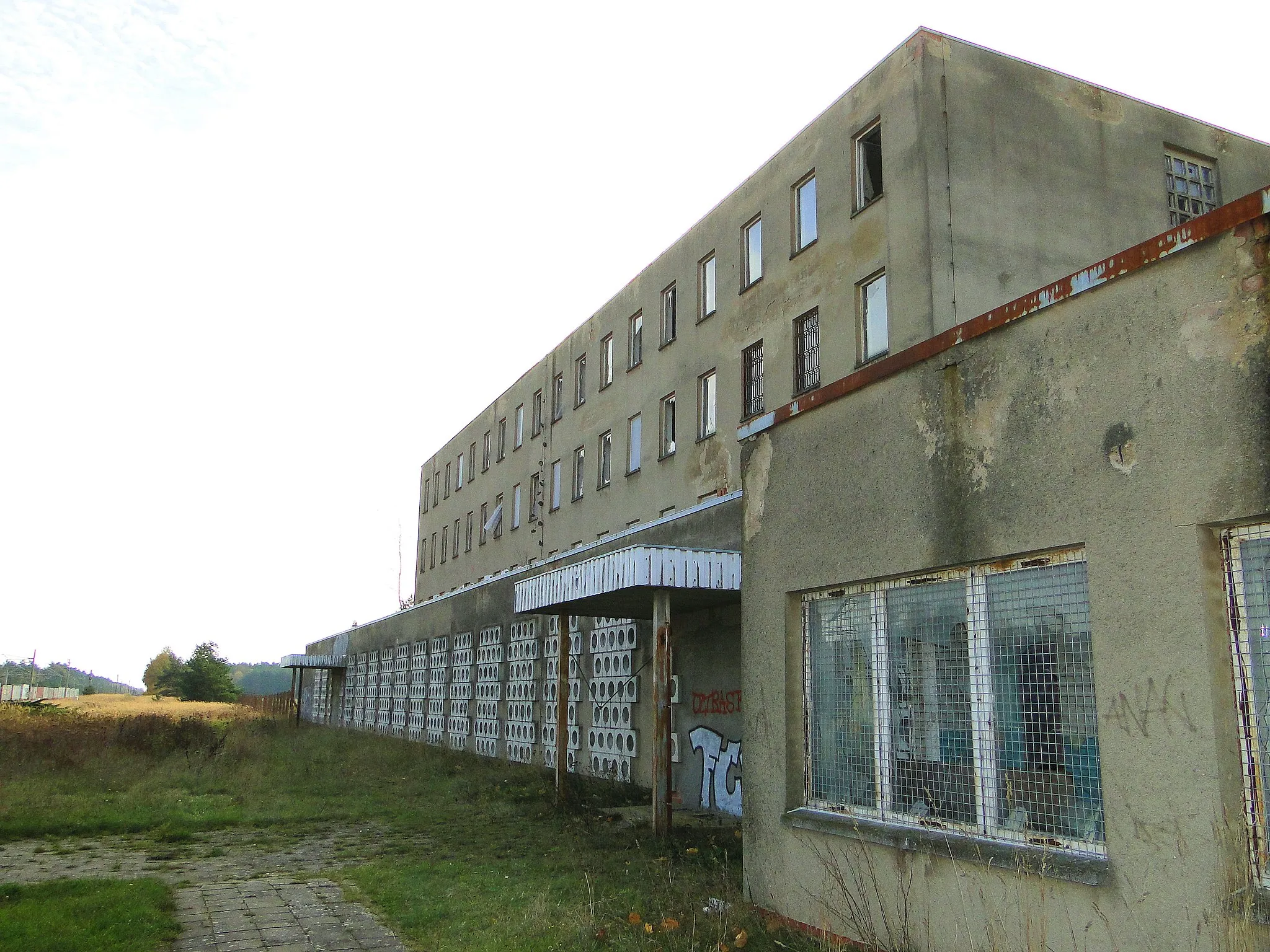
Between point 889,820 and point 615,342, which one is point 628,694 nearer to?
point 889,820

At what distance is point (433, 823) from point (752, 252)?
14.3 metres

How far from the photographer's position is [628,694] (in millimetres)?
16719

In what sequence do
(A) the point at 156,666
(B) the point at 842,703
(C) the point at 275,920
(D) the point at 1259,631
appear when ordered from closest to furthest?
(D) the point at 1259,631
(B) the point at 842,703
(C) the point at 275,920
(A) the point at 156,666

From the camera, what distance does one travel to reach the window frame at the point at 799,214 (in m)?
20.3

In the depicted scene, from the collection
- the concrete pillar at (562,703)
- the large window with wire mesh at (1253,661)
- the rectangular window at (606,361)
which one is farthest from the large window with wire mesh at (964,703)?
the rectangular window at (606,361)

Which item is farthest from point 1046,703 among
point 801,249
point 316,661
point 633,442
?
point 316,661

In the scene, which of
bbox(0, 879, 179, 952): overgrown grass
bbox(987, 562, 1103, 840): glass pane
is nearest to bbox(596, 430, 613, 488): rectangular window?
bbox(0, 879, 179, 952): overgrown grass

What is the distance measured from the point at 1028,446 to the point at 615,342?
Answer: 23.8 m

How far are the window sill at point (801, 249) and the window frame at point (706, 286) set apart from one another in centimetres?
342

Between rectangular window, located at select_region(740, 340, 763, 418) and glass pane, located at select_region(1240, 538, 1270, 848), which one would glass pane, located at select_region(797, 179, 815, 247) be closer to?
rectangular window, located at select_region(740, 340, 763, 418)

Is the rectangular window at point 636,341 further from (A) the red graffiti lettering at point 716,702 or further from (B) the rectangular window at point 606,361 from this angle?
(A) the red graffiti lettering at point 716,702

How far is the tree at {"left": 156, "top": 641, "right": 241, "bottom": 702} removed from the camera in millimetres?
73812

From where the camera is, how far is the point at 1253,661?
4.46m

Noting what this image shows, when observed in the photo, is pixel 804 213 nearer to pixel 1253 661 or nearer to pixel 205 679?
pixel 1253 661
